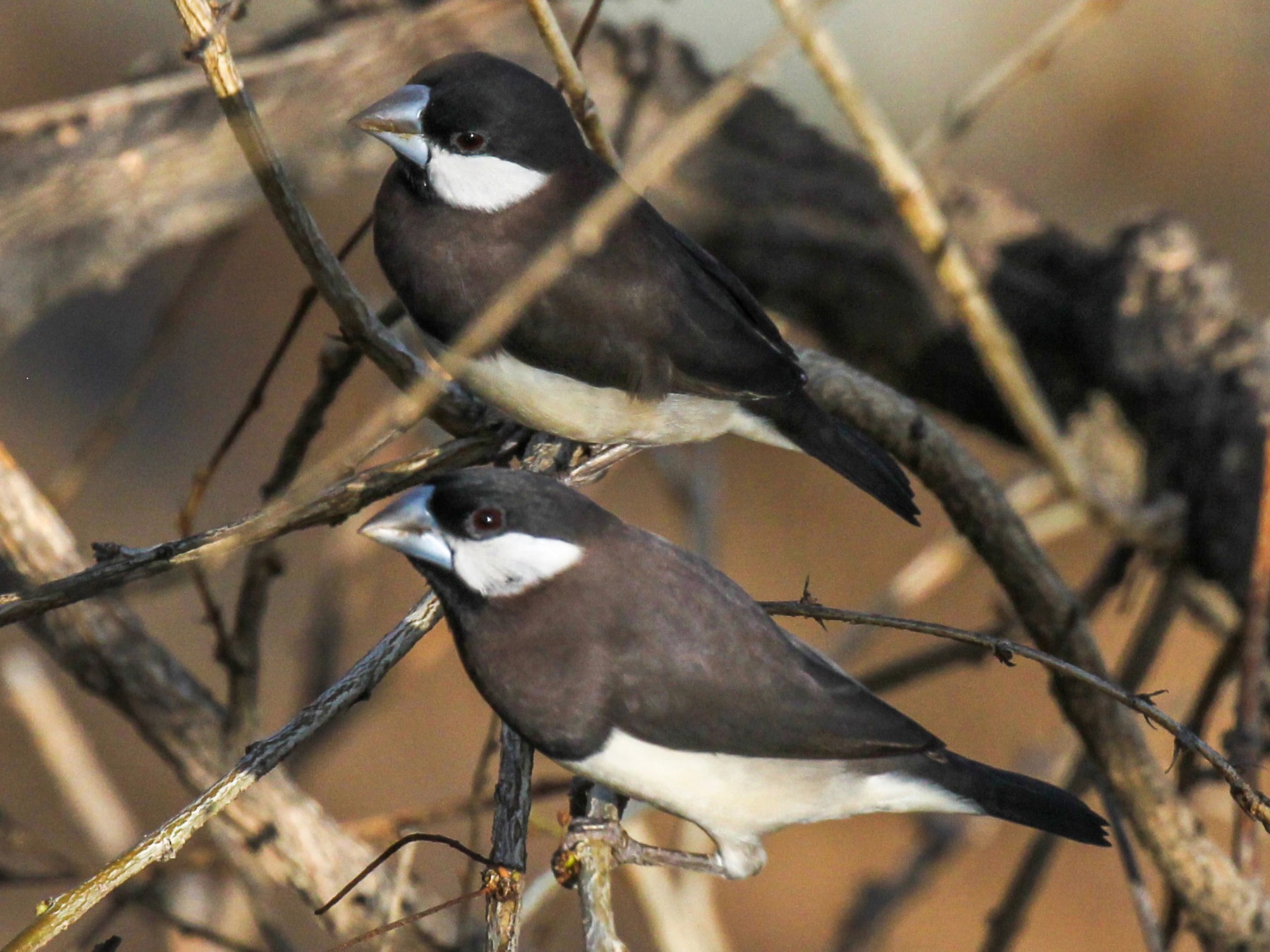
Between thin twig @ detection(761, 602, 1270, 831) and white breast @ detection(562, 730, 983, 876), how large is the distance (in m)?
0.37

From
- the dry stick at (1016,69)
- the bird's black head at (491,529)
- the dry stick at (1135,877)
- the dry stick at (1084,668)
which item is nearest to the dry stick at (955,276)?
the dry stick at (1016,69)

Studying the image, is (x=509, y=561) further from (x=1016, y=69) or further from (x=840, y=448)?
(x=1016, y=69)

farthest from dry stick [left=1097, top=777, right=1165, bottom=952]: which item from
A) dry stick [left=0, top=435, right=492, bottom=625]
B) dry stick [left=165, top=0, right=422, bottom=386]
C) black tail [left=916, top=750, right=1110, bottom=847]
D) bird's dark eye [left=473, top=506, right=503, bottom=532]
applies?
dry stick [left=165, top=0, right=422, bottom=386]

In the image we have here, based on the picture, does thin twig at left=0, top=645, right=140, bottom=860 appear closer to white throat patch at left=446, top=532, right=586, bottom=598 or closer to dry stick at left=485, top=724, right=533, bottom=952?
dry stick at left=485, top=724, right=533, bottom=952

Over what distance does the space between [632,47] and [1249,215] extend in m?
5.07

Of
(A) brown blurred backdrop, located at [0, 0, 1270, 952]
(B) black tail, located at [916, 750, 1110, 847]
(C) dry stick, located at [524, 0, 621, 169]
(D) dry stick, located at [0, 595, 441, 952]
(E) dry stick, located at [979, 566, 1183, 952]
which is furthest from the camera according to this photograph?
(A) brown blurred backdrop, located at [0, 0, 1270, 952]

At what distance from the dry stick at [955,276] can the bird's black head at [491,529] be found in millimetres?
1312

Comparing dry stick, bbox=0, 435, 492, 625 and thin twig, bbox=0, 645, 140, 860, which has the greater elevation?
thin twig, bbox=0, 645, 140, 860

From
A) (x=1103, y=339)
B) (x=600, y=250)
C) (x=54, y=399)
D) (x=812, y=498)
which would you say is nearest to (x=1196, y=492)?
(x=1103, y=339)

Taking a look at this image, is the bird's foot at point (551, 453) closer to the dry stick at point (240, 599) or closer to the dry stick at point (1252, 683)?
the dry stick at point (240, 599)

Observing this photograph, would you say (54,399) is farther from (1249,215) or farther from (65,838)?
(1249,215)

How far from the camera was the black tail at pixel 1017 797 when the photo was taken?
281cm

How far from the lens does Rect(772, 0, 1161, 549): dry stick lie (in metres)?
3.45

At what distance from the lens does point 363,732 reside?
775 cm
